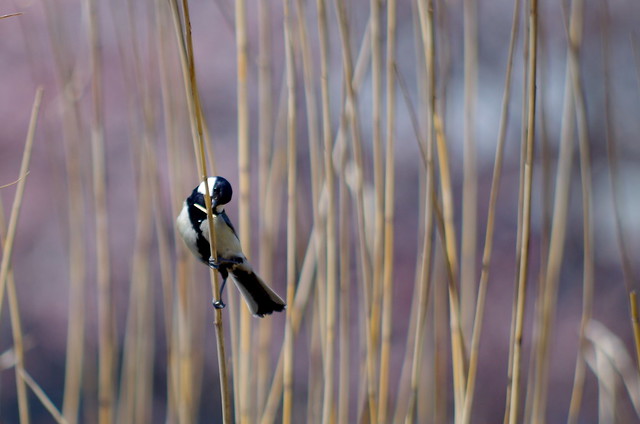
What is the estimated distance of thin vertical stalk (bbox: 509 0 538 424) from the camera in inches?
25.0

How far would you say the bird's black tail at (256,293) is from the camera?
89cm

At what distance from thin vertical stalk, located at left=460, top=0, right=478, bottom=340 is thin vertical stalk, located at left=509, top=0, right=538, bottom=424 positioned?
7.9 inches

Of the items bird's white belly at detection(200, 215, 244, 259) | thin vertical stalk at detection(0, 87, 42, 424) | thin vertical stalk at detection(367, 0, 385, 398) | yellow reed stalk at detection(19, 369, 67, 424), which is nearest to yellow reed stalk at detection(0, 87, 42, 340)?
thin vertical stalk at detection(0, 87, 42, 424)

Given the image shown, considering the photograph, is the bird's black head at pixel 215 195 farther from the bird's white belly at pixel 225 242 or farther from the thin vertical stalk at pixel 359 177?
the thin vertical stalk at pixel 359 177

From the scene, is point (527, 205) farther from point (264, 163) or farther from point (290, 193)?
point (264, 163)

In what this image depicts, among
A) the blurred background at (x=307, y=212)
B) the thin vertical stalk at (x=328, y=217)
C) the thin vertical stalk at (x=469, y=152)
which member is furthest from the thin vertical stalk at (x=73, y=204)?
the thin vertical stalk at (x=469, y=152)

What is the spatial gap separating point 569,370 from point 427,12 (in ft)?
4.62

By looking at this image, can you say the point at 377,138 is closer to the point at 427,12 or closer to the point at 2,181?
the point at 427,12

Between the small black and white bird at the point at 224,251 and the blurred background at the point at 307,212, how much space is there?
30 mm

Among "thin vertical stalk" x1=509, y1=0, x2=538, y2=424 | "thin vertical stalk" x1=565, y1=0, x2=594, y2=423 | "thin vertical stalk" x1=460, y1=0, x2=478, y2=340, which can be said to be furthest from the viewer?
"thin vertical stalk" x1=460, y1=0, x2=478, y2=340

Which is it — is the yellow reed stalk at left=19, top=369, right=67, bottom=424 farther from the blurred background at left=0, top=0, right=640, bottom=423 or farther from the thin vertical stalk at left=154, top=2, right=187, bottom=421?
the thin vertical stalk at left=154, top=2, right=187, bottom=421

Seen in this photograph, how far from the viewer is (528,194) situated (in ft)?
2.23

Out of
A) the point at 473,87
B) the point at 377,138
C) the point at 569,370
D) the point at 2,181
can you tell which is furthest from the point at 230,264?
the point at 2,181

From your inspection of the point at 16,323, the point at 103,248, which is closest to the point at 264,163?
the point at 103,248
